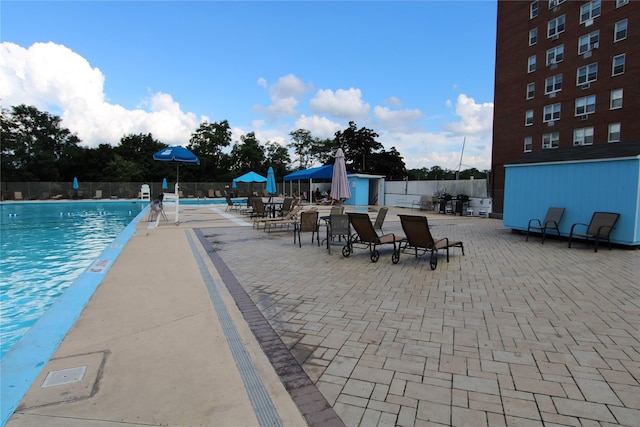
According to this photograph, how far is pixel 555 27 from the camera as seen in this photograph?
2980 centimetres

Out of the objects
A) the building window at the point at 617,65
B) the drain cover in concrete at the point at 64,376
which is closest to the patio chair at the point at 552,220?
the drain cover in concrete at the point at 64,376

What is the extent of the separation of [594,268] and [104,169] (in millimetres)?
49187

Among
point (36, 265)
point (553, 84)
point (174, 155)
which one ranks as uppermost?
point (553, 84)

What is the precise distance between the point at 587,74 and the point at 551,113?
3565 millimetres

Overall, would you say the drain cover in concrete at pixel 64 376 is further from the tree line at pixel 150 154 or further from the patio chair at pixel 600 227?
the tree line at pixel 150 154

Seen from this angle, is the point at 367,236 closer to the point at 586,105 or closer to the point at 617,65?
the point at 617,65

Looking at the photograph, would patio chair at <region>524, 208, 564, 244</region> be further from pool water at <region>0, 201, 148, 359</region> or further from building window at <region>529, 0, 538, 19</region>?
building window at <region>529, 0, 538, 19</region>

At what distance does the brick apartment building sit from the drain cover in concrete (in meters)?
24.6

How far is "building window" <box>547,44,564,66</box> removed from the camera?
29406 millimetres

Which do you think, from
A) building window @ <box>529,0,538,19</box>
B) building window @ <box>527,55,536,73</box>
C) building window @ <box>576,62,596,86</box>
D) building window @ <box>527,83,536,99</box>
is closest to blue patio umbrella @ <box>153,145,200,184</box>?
building window @ <box>576,62,596,86</box>

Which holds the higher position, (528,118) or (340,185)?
(528,118)

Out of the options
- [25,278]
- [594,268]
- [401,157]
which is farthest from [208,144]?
[594,268]

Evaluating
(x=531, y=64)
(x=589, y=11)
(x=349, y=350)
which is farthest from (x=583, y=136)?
(x=349, y=350)

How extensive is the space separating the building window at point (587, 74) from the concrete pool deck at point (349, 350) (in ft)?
92.1
